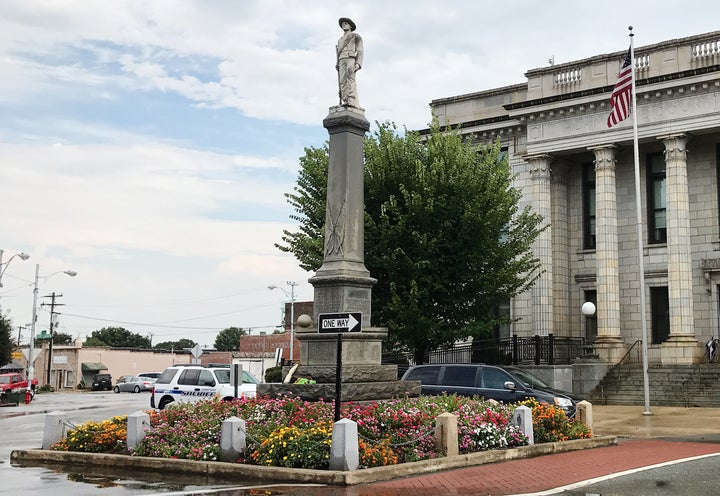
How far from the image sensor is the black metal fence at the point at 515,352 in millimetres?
33719

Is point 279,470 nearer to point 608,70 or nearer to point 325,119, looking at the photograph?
point 325,119

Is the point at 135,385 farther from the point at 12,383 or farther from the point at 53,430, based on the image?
the point at 53,430

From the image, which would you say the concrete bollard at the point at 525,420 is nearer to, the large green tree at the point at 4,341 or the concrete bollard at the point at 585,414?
the concrete bollard at the point at 585,414

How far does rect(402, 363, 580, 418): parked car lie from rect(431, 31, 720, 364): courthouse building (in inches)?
561

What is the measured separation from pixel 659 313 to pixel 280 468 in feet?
90.0

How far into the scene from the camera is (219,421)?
13.9 m

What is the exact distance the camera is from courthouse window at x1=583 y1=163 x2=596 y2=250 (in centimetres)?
3775

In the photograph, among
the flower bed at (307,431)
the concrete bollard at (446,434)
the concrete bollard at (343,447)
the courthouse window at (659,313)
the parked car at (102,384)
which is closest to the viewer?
the concrete bollard at (343,447)

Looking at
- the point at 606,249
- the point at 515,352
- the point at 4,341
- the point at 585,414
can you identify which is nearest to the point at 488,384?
the point at 585,414

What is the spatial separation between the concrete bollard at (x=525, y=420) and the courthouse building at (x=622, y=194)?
62.8ft

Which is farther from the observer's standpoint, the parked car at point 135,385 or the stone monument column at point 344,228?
the parked car at point 135,385

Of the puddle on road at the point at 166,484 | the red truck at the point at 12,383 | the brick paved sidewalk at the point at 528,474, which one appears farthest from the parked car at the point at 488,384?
the red truck at the point at 12,383

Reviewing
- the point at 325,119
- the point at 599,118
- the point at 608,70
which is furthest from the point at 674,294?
the point at 325,119

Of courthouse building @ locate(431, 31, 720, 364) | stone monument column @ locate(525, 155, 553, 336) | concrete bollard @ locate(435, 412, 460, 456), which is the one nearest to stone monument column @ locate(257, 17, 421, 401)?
concrete bollard @ locate(435, 412, 460, 456)
